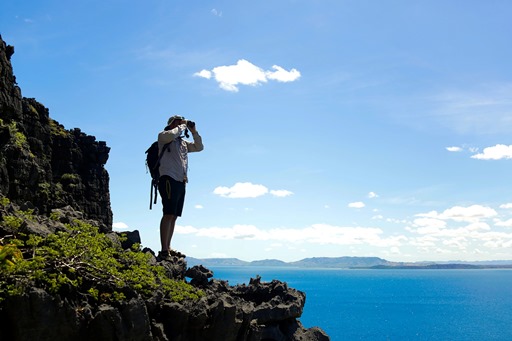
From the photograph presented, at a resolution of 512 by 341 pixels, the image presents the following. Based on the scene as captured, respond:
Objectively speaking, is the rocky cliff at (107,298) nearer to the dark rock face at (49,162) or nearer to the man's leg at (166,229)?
the man's leg at (166,229)

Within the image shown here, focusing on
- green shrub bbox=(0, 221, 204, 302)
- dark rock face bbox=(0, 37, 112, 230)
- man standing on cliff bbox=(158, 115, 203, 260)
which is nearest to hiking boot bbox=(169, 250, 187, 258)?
man standing on cliff bbox=(158, 115, 203, 260)

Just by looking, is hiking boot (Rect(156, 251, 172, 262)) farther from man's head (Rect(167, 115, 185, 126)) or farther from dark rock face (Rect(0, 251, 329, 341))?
man's head (Rect(167, 115, 185, 126))

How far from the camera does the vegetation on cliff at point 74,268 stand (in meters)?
8.20

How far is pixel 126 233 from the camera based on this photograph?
13.6 metres

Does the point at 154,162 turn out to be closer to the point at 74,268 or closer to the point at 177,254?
the point at 177,254

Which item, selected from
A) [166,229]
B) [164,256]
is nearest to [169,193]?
[166,229]

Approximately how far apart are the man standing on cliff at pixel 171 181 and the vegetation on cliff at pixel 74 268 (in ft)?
8.20

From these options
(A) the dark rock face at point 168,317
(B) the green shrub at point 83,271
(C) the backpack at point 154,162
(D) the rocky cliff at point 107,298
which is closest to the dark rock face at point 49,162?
(D) the rocky cliff at point 107,298

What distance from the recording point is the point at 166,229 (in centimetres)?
1389

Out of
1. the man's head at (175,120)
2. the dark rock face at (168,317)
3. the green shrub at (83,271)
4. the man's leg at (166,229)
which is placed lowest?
the dark rock face at (168,317)

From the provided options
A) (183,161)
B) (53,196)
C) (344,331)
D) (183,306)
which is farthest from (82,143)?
(344,331)

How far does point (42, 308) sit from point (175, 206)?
252 inches

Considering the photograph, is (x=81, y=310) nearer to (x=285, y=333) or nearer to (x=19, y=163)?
(x=285, y=333)

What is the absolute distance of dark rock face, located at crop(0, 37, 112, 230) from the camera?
19266mm
